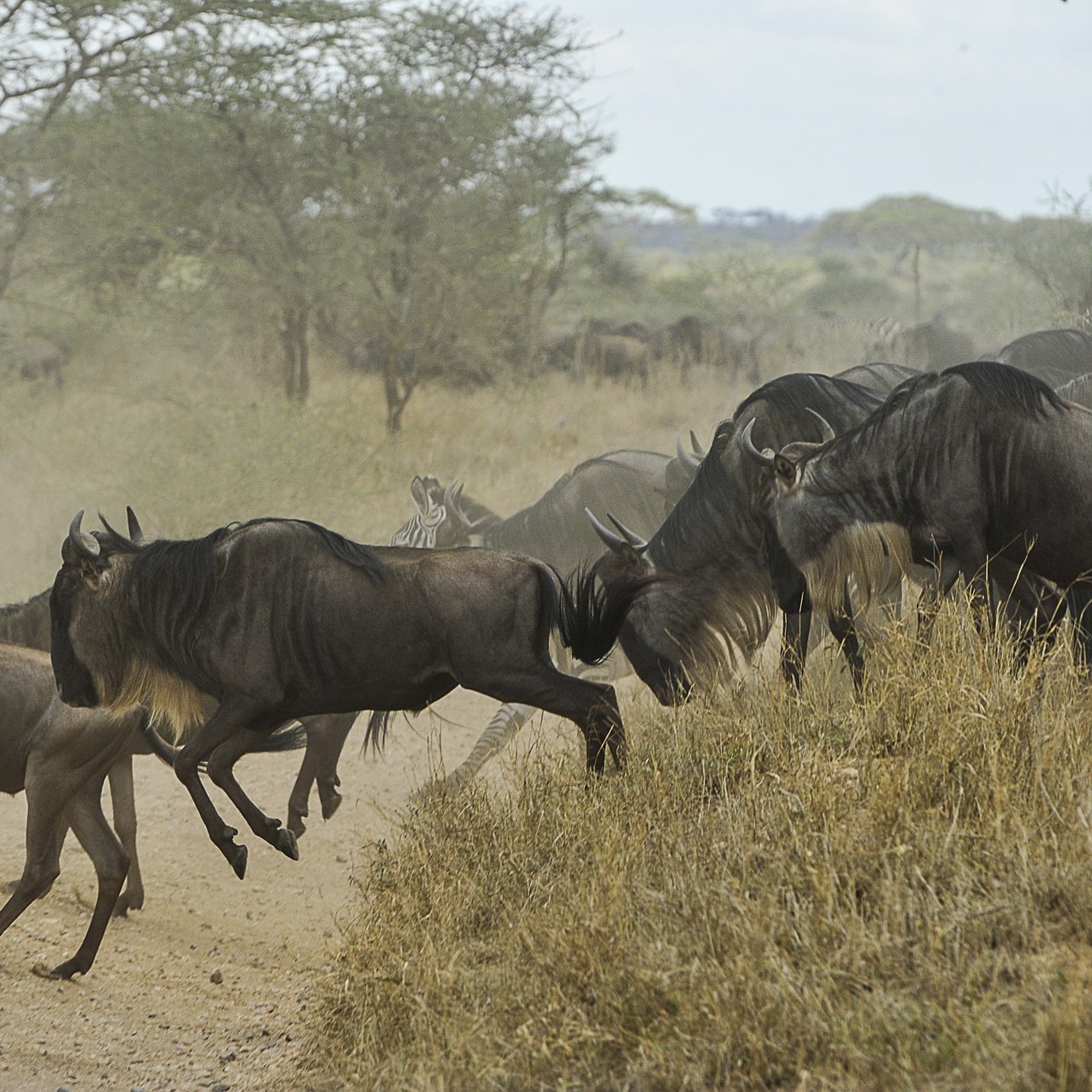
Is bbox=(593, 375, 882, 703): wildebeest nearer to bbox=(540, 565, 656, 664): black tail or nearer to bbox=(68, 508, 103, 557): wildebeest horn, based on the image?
bbox=(540, 565, 656, 664): black tail

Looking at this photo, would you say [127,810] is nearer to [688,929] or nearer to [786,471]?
[786,471]

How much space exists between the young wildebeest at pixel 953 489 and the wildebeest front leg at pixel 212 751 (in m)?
1.87

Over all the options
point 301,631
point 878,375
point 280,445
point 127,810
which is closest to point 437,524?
point 878,375

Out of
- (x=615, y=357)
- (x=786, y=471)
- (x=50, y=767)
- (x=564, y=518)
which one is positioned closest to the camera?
(x=786, y=471)

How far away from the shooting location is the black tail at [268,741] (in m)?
5.54

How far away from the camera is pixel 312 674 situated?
4.59 metres

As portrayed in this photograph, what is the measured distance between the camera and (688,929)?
3371 mm

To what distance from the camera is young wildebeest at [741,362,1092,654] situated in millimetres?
4645

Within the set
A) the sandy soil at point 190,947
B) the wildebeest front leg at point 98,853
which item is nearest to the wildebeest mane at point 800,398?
the sandy soil at point 190,947

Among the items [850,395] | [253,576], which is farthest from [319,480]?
[253,576]

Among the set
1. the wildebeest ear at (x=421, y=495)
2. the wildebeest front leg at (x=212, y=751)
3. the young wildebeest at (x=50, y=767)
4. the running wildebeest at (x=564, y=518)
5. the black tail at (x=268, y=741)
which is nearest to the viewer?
the wildebeest front leg at (x=212, y=751)

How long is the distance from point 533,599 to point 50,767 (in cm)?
184

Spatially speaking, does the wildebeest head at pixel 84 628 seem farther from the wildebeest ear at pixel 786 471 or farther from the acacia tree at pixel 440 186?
the acacia tree at pixel 440 186

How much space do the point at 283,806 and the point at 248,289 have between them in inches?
446
